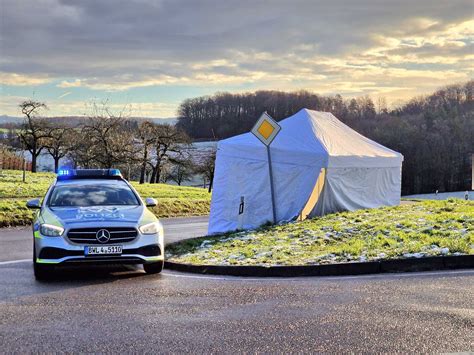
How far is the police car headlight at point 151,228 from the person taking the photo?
29.1ft

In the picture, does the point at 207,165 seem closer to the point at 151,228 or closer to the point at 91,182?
the point at 91,182

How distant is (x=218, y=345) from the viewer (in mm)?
4965

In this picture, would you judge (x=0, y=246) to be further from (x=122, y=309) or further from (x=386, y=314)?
(x=386, y=314)

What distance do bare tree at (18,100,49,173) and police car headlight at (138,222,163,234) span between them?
6238 centimetres

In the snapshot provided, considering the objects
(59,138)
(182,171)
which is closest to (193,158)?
(182,171)

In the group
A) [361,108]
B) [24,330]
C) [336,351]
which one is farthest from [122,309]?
[361,108]

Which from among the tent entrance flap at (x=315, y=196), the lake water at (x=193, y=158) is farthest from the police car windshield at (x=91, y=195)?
the lake water at (x=193, y=158)

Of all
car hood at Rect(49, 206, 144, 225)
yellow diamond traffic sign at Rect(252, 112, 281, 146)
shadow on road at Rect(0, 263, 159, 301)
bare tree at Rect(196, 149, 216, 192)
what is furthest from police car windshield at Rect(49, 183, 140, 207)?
bare tree at Rect(196, 149, 216, 192)

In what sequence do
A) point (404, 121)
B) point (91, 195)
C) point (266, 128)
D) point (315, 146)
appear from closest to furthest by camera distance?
point (91, 195) < point (266, 128) < point (315, 146) < point (404, 121)

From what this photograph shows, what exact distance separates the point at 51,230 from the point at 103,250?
0.86 meters

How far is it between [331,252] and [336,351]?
5.38 metres

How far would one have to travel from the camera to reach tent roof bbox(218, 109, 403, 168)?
58.2 feet

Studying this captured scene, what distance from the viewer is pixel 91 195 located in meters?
10.1

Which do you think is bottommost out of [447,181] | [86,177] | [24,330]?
[447,181]
